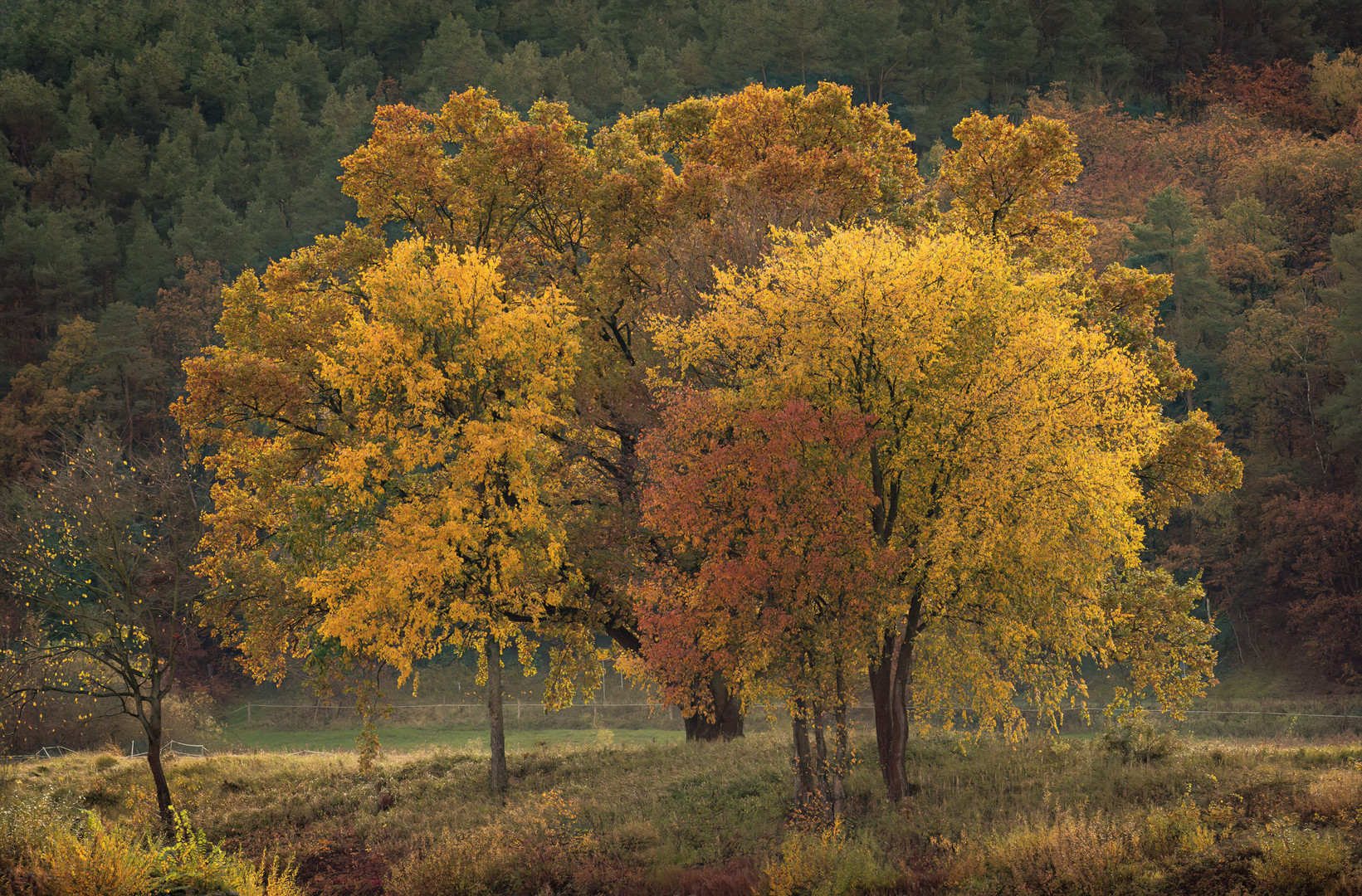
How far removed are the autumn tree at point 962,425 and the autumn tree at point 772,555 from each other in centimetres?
62

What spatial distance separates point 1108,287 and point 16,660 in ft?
76.3

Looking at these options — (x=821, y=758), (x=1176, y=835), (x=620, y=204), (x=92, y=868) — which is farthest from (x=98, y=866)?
(x=620, y=204)


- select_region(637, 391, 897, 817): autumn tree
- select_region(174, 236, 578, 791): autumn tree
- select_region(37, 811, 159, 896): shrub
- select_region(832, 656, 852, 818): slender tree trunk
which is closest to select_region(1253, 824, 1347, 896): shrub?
select_region(637, 391, 897, 817): autumn tree

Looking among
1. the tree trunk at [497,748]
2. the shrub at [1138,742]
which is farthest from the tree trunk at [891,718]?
the tree trunk at [497,748]

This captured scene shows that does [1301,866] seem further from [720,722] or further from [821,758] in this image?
[720,722]

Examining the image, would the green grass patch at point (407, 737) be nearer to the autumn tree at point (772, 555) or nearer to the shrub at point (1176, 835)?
the autumn tree at point (772, 555)

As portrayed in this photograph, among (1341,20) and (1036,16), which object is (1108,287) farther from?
(1341,20)

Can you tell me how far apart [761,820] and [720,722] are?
874 centimetres

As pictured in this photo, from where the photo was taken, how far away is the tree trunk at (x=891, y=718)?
66.5 ft

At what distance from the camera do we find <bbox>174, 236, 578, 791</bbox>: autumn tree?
67.6 ft

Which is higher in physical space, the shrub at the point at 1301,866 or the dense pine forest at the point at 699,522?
the dense pine forest at the point at 699,522

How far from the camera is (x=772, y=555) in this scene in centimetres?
1688

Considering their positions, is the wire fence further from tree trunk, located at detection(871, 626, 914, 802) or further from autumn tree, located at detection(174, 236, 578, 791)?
tree trunk, located at detection(871, 626, 914, 802)

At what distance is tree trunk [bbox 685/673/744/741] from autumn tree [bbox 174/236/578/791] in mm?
5521
